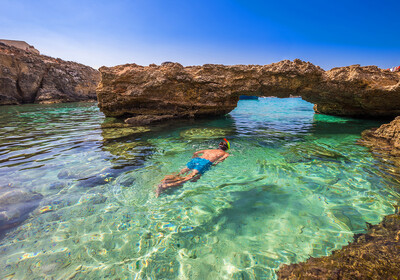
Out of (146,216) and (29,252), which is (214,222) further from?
(29,252)

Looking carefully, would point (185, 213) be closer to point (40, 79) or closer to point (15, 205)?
point (15, 205)

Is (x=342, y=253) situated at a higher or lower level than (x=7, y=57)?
lower

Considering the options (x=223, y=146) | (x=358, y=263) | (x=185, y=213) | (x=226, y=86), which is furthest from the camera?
(x=226, y=86)

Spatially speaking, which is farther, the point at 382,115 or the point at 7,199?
the point at 382,115

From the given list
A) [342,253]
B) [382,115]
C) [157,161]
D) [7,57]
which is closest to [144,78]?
[157,161]

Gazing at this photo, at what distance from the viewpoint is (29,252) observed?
6.52ft

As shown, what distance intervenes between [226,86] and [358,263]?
29.4 ft

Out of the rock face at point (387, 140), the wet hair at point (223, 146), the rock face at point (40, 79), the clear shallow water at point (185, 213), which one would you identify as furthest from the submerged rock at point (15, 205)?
the rock face at point (40, 79)

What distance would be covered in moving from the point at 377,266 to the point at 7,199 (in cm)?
492

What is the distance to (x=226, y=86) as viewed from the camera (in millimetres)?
9656

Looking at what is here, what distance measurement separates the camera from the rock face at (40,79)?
2453 centimetres

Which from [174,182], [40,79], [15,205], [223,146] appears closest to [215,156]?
[223,146]

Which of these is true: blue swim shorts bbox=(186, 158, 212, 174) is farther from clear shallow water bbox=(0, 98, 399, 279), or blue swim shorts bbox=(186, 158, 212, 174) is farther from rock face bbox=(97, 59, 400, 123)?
rock face bbox=(97, 59, 400, 123)

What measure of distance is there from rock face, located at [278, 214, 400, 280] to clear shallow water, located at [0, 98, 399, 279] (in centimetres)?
15
